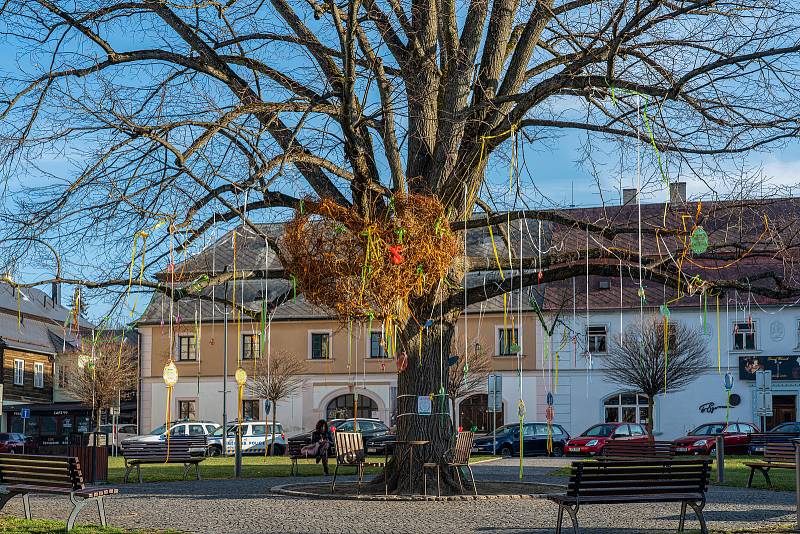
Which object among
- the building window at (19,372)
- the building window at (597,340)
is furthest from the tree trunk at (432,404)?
the building window at (19,372)

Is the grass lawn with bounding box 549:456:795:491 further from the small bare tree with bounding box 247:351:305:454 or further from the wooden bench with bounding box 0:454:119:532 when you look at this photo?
the small bare tree with bounding box 247:351:305:454

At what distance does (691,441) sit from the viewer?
36500mm

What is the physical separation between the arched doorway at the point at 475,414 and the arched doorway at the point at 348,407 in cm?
374

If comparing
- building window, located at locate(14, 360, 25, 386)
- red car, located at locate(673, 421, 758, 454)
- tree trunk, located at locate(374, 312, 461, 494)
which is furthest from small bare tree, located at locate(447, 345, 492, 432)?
building window, located at locate(14, 360, 25, 386)

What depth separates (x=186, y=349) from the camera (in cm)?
5044

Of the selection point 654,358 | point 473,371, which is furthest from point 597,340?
point 654,358

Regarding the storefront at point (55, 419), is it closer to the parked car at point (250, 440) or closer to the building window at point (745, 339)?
the parked car at point (250, 440)

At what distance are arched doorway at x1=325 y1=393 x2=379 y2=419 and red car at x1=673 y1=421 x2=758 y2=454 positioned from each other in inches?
569

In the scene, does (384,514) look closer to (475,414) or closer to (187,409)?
(475,414)

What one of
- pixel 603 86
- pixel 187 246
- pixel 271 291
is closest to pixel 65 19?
pixel 187 246

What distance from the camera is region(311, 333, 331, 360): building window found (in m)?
48.3

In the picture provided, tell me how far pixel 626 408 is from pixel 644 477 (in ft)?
112

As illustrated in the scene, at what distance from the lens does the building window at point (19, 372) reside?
2325 inches

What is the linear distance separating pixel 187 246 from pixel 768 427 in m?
32.8
